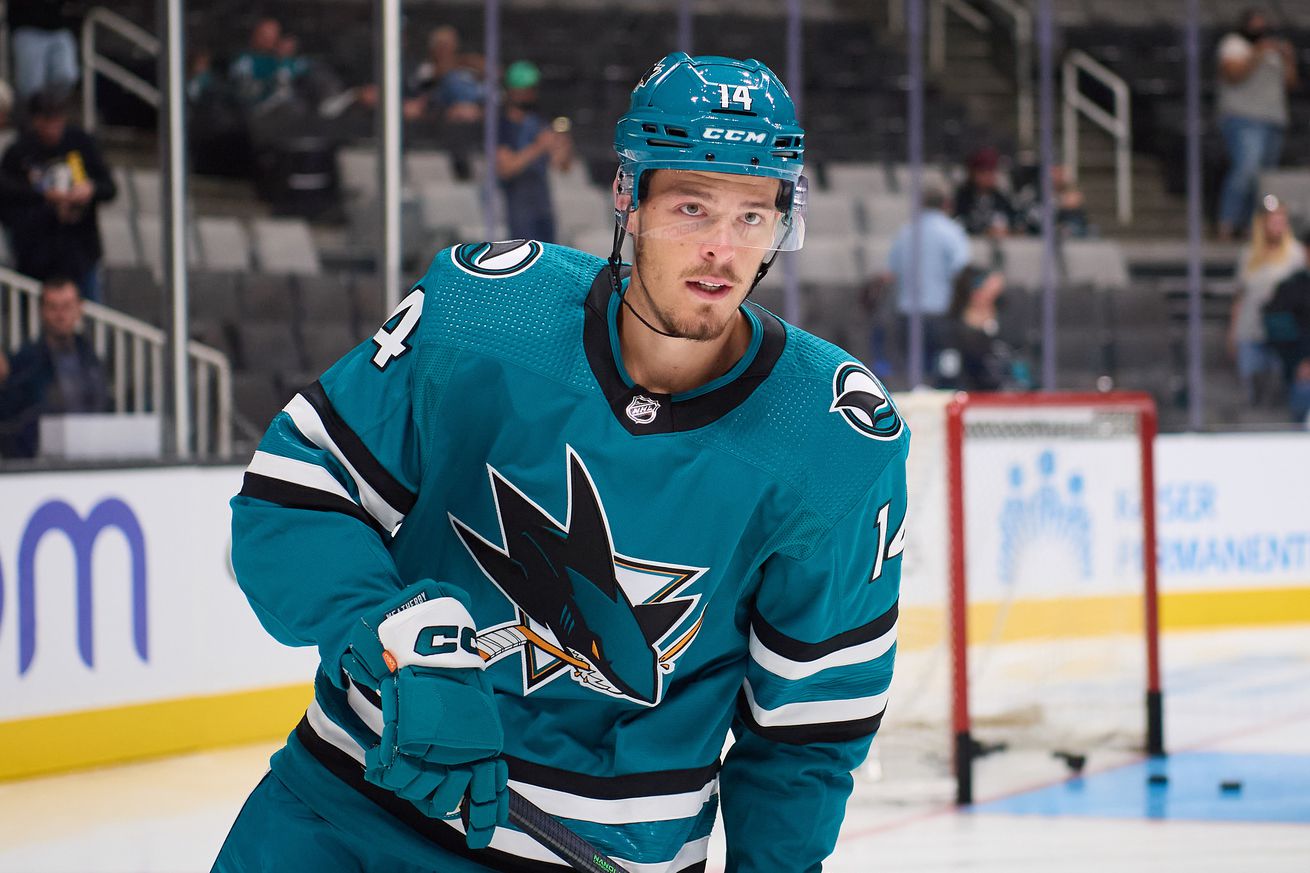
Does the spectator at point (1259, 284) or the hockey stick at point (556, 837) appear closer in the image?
the hockey stick at point (556, 837)

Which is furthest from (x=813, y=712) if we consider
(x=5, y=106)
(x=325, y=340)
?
(x=5, y=106)

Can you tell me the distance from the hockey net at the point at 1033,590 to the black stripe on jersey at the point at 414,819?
269 cm

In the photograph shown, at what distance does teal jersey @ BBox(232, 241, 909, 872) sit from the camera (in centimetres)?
148

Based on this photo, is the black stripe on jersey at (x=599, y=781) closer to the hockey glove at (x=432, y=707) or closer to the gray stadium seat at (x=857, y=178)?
the hockey glove at (x=432, y=707)

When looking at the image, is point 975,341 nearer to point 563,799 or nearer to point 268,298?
point 268,298

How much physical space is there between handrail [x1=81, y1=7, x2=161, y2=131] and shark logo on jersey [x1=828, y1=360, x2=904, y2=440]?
478 centimetres

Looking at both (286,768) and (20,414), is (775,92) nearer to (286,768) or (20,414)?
(286,768)

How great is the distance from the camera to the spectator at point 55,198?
189 inches

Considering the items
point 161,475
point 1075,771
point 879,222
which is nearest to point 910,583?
point 1075,771

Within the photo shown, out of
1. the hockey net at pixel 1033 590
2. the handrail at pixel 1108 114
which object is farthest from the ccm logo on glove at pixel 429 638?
the handrail at pixel 1108 114

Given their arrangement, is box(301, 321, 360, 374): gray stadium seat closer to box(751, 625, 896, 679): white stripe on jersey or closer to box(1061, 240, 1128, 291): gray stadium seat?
box(1061, 240, 1128, 291): gray stadium seat

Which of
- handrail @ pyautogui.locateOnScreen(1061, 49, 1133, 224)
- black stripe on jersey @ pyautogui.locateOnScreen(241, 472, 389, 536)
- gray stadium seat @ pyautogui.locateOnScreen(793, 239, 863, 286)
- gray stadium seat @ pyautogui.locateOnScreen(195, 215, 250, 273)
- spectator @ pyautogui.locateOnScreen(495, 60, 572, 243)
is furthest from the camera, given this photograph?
handrail @ pyautogui.locateOnScreen(1061, 49, 1133, 224)

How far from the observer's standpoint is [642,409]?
1.49 meters

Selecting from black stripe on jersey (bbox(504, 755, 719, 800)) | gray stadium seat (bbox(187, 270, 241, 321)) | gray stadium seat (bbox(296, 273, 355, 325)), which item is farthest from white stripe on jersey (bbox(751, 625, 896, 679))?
gray stadium seat (bbox(296, 273, 355, 325))
